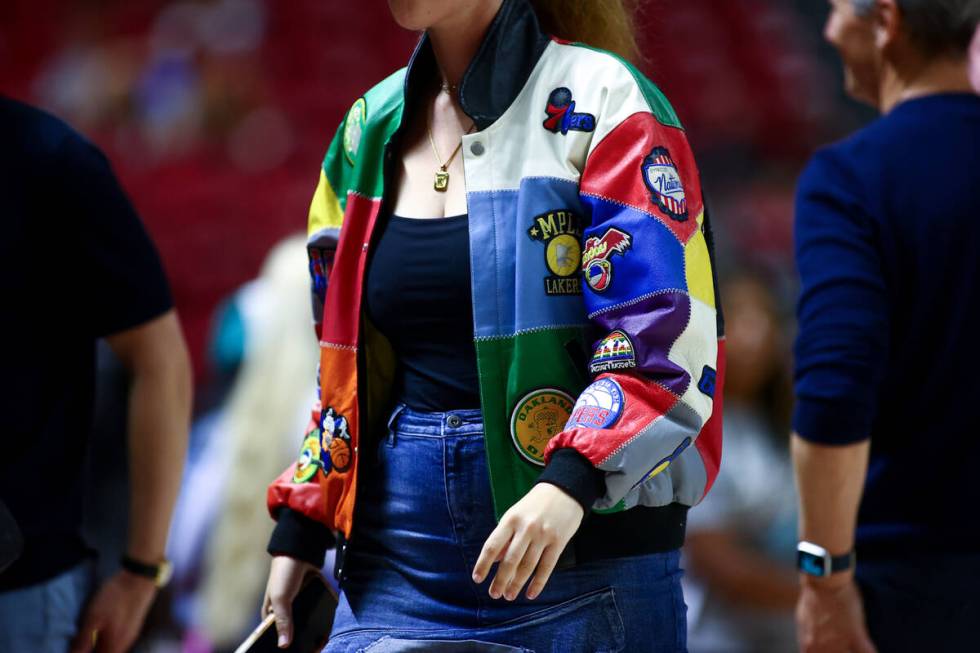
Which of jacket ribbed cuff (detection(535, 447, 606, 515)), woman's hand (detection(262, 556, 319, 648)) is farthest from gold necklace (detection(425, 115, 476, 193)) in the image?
woman's hand (detection(262, 556, 319, 648))

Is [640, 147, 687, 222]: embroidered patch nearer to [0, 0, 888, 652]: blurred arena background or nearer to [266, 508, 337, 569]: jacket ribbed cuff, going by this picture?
[266, 508, 337, 569]: jacket ribbed cuff

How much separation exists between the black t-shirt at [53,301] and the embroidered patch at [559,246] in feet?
2.52

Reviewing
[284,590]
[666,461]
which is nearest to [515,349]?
[666,461]

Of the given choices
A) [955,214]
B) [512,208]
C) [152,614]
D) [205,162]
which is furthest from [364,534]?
[205,162]

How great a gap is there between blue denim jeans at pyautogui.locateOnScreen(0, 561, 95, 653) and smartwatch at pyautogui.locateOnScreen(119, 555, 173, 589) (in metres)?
0.08

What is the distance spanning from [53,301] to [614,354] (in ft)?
3.08

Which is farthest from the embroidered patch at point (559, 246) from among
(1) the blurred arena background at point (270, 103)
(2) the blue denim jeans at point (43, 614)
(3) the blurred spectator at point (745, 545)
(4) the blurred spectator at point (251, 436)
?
(1) the blurred arena background at point (270, 103)

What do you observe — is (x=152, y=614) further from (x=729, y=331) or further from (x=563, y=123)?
(x=563, y=123)

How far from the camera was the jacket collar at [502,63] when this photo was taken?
1.37 m

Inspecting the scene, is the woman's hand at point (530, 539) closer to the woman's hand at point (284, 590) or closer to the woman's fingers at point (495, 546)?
the woman's fingers at point (495, 546)

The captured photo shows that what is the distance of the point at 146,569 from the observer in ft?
6.29

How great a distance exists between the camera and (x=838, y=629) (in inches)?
73.8

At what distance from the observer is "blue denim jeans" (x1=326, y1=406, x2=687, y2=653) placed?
1.31m

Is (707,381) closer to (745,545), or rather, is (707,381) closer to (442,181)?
(442,181)
